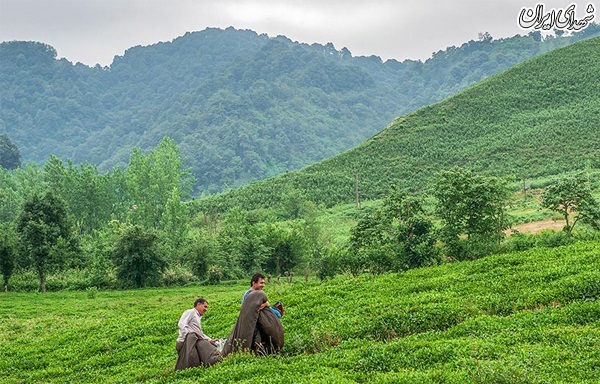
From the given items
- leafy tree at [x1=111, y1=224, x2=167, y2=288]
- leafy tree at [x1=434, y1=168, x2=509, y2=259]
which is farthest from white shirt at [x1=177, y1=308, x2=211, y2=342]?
leafy tree at [x1=111, y1=224, x2=167, y2=288]

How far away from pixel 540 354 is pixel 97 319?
75.7 ft

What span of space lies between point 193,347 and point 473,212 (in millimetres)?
17305

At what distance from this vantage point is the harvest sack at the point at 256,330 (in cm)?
1226

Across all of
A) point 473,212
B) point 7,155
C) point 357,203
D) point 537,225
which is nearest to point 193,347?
point 473,212

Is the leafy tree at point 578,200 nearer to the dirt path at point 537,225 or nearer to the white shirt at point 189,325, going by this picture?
Answer: the dirt path at point 537,225

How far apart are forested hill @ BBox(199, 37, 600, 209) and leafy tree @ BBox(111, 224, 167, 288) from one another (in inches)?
1606

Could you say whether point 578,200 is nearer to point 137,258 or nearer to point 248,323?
point 248,323

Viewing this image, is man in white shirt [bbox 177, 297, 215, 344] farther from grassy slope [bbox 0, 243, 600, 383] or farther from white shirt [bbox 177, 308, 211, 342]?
grassy slope [bbox 0, 243, 600, 383]

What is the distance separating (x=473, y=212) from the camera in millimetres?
25219

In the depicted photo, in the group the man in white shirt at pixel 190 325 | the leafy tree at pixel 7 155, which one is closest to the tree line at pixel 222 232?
the man in white shirt at pixel 190 325

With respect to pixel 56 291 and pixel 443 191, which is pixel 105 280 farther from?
pixel 443 191

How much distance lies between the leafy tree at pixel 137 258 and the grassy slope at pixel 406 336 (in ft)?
64.7

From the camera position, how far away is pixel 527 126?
95.2 metres

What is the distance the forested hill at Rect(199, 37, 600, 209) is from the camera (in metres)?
82.6
